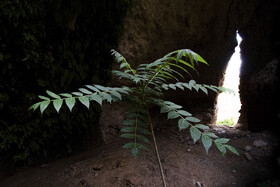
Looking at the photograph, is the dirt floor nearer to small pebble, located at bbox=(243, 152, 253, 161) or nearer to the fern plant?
small pebble, located at bbox=(243, 152, 253, 161)

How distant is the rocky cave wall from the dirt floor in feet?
2.71

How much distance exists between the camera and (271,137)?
2.80 meters

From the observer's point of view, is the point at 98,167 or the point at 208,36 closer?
the point at 98,167

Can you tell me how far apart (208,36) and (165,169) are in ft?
9.01

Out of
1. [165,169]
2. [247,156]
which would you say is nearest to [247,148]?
[247,156]

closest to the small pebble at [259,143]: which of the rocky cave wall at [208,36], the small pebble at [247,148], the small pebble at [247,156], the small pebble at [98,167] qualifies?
the small pebble at [247,148]

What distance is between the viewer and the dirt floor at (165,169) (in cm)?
186

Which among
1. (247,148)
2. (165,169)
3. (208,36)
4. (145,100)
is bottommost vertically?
(165,169)

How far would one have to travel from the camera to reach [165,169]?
80.3 inches

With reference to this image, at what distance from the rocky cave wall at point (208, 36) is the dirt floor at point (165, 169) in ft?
2.71

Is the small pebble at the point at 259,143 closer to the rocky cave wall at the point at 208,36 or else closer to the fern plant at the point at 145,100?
the rocky cave wall at the point at 208,36

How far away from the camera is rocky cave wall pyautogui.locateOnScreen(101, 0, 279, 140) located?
9.19 feet

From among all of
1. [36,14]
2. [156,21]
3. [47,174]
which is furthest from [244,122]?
[36,14]

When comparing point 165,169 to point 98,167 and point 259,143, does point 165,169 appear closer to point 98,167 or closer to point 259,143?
point 98,167
